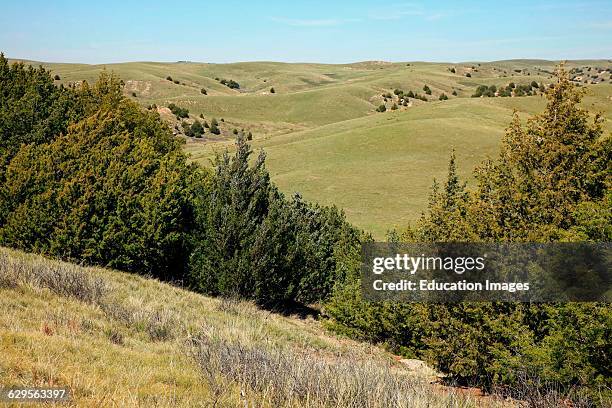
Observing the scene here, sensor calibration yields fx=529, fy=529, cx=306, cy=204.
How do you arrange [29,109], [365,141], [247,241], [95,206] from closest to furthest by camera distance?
[95,206], [247,241], [29,109], [365,141]

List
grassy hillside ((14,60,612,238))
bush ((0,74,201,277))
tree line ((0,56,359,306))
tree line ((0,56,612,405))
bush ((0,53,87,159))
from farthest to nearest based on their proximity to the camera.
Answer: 1. grassy hillside ((14,60,612,238))
2. bush ((0,53,87,159))
3. tree line ((0,56,359,306))
4. bush ((0,74,201,277))
5. tree line ((0,56,612,405))

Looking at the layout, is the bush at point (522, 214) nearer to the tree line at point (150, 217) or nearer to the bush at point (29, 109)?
the tree line at point (150, 217)

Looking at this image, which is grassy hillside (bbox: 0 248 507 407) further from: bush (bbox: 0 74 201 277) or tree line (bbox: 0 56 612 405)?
bush (bbox: 0 74 201 277)

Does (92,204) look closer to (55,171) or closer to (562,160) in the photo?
(55,171)

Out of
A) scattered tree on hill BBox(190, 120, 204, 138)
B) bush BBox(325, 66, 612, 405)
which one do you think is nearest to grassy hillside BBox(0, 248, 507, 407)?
bush BBox(325, 66, 612, 405)

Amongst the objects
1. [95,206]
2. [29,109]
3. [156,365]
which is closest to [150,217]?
[95,206]

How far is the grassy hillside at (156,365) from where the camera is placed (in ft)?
19.4

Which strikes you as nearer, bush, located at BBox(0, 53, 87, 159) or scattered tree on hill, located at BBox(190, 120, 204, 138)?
bush, located at BBox(0, 53, 87, 159)

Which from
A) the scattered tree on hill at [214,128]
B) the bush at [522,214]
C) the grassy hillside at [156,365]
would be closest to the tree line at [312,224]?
the bush at [522,214]

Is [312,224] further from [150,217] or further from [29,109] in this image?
[29,109]

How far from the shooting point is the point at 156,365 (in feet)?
24.6

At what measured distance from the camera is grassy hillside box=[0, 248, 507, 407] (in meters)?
5.93

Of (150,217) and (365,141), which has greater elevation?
(365,141)

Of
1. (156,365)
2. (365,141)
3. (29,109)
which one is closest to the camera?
(156,365)
